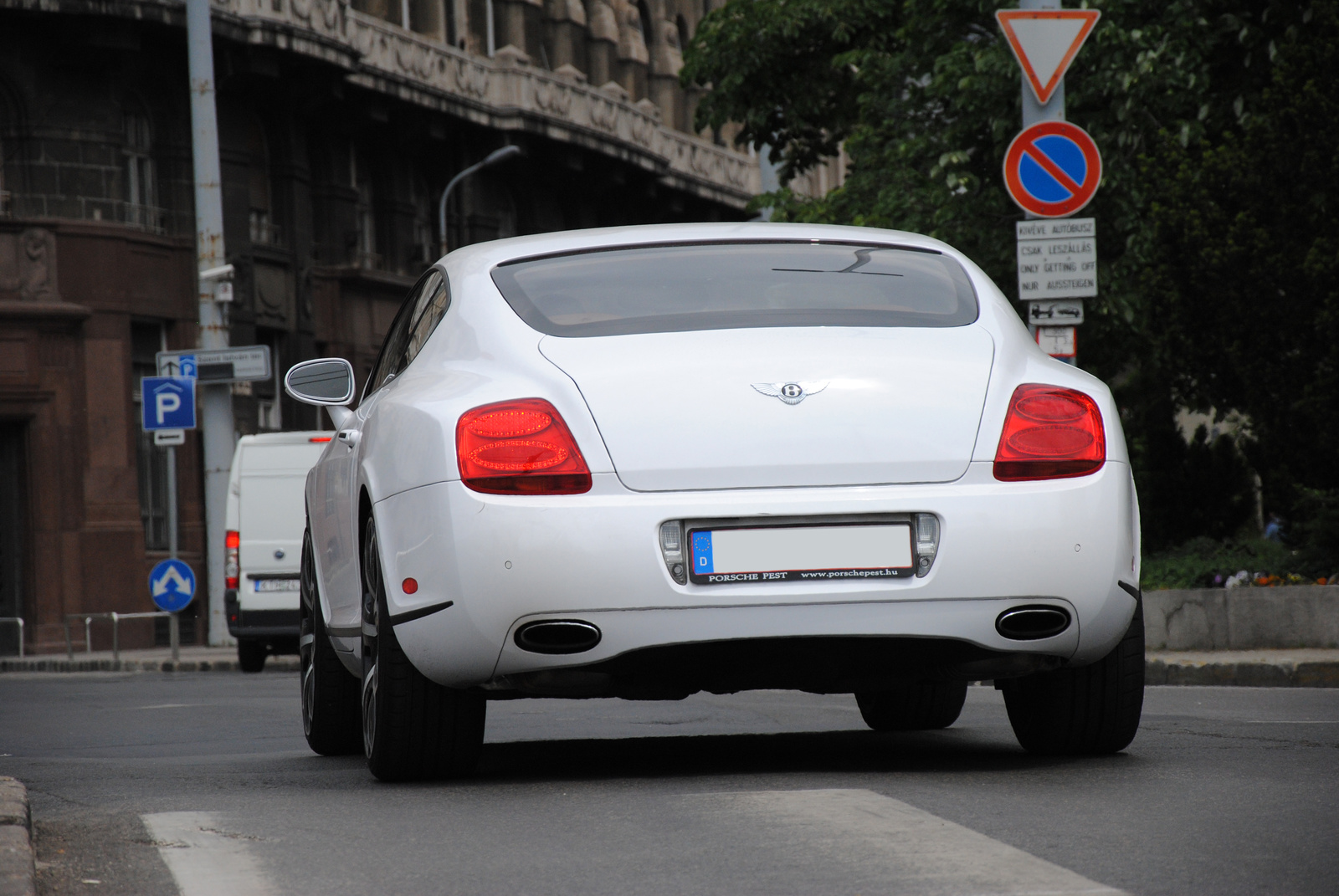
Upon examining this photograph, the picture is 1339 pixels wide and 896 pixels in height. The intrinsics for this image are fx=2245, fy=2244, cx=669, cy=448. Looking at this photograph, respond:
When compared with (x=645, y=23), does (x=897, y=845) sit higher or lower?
lower

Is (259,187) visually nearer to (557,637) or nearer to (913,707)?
(913,707)

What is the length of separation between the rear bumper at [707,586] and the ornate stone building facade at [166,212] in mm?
24391

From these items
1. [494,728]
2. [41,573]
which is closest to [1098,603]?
[494,728]

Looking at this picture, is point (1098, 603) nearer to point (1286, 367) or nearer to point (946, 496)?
point (946, 496)

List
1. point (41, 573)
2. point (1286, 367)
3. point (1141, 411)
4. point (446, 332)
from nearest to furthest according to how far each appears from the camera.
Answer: point (446, 332)
point (1286, 367)
point (1141, 411)
point (41, 573)

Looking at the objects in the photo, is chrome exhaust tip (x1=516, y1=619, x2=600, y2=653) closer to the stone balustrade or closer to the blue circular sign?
the blue circular sign

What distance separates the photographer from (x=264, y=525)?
2142cm

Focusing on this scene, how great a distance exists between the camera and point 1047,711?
635 cm

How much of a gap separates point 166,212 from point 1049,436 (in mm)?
26429

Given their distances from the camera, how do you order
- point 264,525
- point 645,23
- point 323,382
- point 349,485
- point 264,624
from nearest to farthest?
point 349,485
point 323,382
point 264,624
point 264,525
point 645,23

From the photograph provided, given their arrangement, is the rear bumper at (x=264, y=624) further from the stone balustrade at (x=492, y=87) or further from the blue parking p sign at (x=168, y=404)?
the stone balustrade at (x=492, y=87)

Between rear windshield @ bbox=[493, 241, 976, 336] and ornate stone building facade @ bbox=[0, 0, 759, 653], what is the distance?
78.2 feet

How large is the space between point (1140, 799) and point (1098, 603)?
59cm

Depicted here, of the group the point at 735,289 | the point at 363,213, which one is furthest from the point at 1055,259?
the point at 363,213
